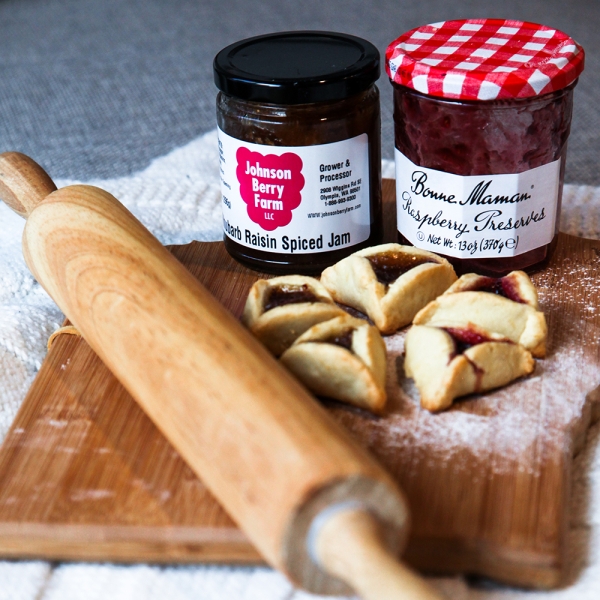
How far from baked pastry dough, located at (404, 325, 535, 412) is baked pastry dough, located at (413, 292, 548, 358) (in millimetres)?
28

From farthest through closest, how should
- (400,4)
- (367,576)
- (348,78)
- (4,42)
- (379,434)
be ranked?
(400,4) → (4,42) → (348,78) → (379,434) → (367,576)

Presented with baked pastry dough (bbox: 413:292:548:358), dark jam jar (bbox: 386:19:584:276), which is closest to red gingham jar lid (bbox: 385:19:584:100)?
dark jam jar (bbox: 386:19:584:276)

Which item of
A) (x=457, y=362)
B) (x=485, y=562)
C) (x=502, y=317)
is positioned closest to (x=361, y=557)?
(x=485, y=562)

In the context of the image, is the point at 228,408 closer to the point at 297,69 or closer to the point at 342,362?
the point at 342,362

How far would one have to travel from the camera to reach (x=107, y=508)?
2.43ft

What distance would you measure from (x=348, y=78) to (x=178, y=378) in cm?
42

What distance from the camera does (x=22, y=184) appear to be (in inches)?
42.3

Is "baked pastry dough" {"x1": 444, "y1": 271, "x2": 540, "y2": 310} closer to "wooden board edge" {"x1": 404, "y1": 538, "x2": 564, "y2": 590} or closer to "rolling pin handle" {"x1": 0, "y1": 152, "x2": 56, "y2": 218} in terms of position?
"wooden board edge" {"x1": 404, "y1": 538, "x2": 564, "y2": 590}

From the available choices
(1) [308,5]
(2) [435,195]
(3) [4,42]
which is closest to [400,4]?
(1) [308,5]

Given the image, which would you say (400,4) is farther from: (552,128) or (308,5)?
(552,128)

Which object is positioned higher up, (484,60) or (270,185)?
(484,60)

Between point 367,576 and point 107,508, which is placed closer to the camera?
point 367,576

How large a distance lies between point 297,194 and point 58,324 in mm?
335

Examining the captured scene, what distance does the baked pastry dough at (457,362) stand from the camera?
82cm
